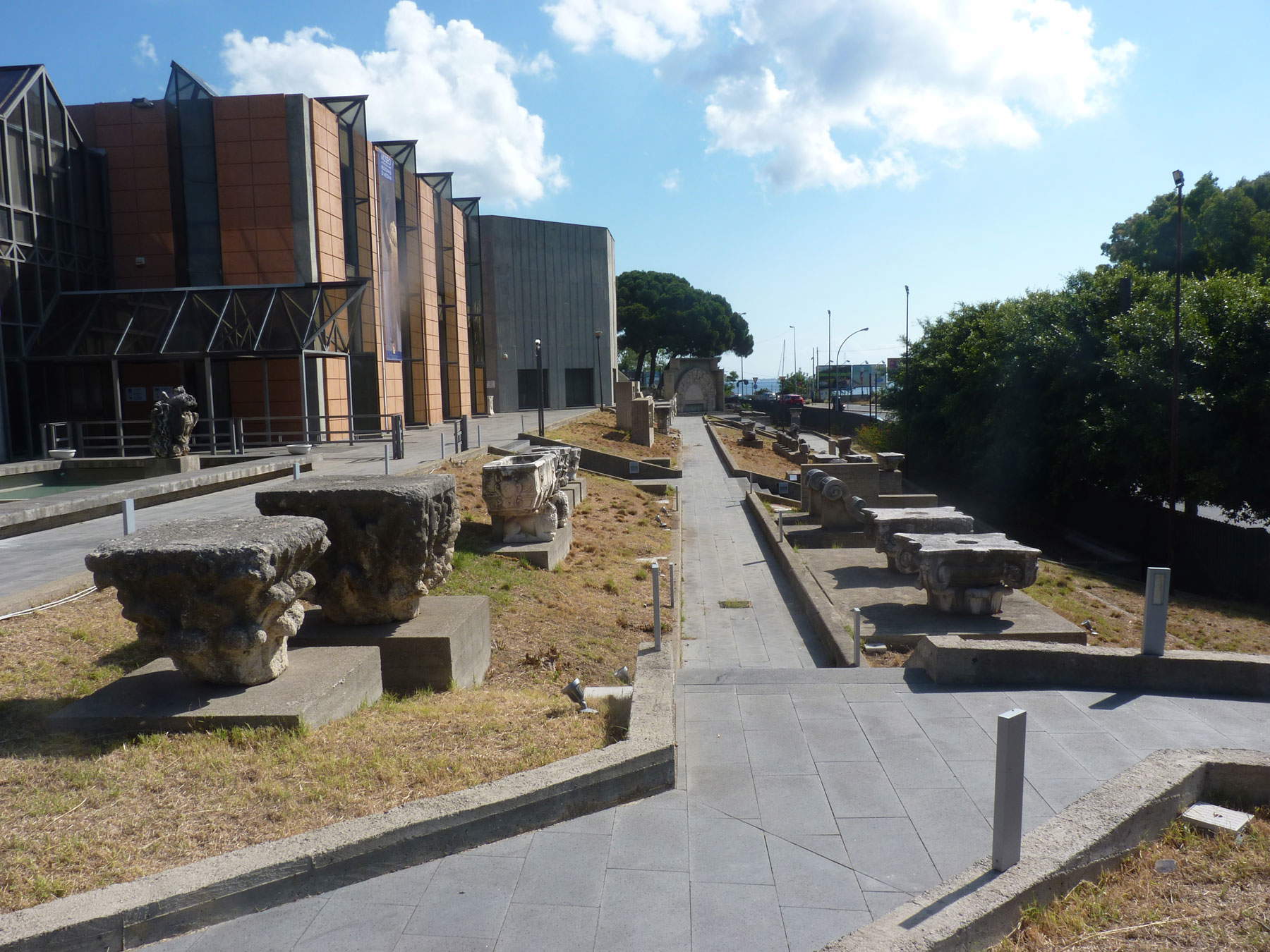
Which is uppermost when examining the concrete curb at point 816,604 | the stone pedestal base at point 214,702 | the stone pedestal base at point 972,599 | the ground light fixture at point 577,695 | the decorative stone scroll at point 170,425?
the decorative stone scroll at point 170,425

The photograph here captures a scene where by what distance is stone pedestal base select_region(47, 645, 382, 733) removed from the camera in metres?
4.89

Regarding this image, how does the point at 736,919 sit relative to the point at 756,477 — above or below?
above

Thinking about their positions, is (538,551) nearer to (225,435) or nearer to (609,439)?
(225,435)

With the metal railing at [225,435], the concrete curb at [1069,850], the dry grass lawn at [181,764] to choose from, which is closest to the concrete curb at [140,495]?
the dry grass lawn at [181,764]

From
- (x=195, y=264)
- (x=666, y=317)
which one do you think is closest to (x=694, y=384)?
(x=666, y=317)

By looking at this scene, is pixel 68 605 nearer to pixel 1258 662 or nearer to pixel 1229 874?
pixel 1229 874

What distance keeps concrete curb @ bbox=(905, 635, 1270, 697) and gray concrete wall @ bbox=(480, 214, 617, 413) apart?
160 ft

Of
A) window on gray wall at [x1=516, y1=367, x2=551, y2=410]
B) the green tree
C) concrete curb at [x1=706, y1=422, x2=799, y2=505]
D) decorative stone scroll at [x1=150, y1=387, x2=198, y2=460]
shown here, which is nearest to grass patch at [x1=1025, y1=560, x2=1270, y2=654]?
concrete curb at [x1=706, y1=422, x2=799, y2=505]

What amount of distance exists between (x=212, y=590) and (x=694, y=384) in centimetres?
6540

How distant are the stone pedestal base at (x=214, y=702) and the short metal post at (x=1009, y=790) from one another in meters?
3.46

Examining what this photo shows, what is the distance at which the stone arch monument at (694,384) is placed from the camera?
69375mm

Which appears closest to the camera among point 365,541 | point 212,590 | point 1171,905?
point 1171,905

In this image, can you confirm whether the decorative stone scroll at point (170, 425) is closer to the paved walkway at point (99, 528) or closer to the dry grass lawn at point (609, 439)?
the paved walkway at point (99, 528)

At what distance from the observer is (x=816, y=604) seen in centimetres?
1122
